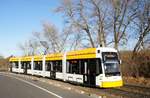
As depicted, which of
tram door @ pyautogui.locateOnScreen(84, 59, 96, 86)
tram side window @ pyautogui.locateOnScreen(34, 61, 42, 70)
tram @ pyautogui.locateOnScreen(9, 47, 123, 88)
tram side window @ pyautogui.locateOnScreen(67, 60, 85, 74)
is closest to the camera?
tram @ pyautogui.locateOnScreen(9, 47, 123, 88)

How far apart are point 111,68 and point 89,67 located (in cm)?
223

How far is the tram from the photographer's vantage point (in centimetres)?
2680

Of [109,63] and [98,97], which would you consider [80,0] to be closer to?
[109,63]

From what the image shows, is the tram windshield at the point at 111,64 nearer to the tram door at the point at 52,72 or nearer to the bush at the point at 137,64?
the bush at the point at 137,64

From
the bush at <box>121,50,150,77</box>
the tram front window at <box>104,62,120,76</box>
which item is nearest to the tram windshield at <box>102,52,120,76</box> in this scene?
the tram front window at <box>104,62,120,76</box>

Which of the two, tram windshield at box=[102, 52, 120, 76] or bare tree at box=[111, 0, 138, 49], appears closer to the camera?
tram windshield at box=[102, 52, 120, 76]

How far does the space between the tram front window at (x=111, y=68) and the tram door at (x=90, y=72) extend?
1.28 meters

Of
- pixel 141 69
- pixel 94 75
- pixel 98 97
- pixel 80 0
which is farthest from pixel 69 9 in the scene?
pixel 98 97

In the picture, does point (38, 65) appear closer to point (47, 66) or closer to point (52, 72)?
point (47, 66)

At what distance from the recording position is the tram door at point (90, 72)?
27.9 metres

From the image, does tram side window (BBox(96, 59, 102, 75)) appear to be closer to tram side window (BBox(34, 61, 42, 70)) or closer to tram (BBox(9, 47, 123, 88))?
tram (BBox(9, 47, 123, 88))

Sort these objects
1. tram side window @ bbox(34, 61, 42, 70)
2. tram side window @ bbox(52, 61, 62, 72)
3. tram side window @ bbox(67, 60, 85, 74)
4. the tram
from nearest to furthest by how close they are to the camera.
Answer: the tram
tram side window @ bbox(67, 60, 85, 74)
tram side window @ bbox(52, 61, 62, 72)
tram side window @ bbox(34, 61, 42, 70)

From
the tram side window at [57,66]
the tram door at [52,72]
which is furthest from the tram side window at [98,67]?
the tram door at [52,72]

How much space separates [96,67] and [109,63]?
106cm
